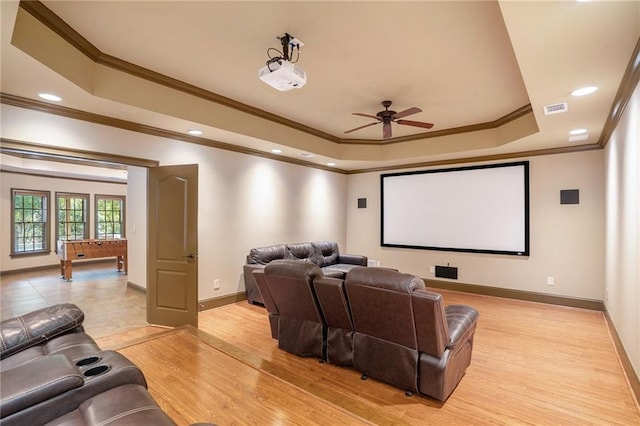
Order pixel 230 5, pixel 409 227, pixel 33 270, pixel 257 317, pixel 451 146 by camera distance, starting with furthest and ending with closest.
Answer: pixel 33 270 → pixel 409 227 → pixel 451 146 → pixel 257 317 → pixel 230 5

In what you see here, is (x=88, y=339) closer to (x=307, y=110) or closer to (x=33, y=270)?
(x=307, y=110)

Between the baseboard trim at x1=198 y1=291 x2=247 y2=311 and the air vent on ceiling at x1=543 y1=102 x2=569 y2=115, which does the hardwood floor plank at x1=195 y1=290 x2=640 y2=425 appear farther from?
the air vent on ceiling at x1=543 y1=102 x2=569 y2=115

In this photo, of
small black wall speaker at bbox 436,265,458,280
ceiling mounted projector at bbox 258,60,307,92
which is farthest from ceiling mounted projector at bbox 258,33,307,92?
small black wall speaker at bbox 436,265,458,280

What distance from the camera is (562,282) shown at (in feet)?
17.0

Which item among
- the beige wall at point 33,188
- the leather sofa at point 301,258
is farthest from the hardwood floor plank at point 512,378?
the beige wall at point 33,188

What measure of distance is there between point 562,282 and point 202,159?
20.0ft

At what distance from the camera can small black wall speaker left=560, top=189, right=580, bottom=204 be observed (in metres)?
5.09

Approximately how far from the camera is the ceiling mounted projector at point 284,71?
2.50 meters

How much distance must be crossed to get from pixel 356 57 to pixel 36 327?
331 cm

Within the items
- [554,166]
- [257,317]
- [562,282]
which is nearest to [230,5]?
[257,317]

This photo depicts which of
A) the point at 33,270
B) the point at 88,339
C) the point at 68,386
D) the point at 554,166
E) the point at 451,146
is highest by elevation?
the point at 451,146

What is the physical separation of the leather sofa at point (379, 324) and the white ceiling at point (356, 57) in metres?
1.93

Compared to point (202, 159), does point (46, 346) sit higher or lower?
lower

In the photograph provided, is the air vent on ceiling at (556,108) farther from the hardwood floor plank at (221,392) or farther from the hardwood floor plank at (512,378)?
the hardwood floor plank at (221,392)
